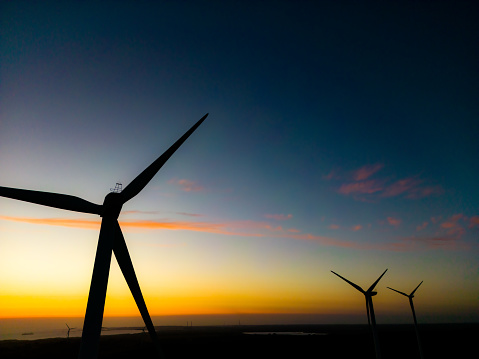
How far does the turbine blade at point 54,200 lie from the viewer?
1950 centimetres

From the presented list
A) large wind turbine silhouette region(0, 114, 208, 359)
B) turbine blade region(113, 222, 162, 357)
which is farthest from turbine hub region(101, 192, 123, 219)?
turbine blade region(113, 222, 162, 357)

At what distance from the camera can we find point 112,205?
20781 mm

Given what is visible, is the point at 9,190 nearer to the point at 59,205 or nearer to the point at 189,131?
the point at 59,205

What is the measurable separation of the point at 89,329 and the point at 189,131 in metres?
14.9

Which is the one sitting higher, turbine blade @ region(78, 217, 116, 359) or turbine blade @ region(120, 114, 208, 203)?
turbine blade @ region(120, 114, 208, 203)

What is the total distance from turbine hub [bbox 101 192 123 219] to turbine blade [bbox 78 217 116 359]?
1010mm

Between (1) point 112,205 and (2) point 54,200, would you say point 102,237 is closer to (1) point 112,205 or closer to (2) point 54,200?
(1) point 112,205

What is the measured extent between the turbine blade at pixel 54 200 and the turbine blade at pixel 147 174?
7.13 feet

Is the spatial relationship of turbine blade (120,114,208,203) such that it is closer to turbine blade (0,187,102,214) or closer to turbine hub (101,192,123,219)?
turbine hub (101,192,123,219)

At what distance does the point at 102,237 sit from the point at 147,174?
5825 mm

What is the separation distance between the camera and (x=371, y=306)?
4188cm

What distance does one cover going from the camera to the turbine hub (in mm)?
20672

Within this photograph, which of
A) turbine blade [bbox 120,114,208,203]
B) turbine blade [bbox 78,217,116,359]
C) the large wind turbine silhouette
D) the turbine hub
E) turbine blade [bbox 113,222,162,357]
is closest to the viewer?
turbine blade [bbox 78,217,116,359]

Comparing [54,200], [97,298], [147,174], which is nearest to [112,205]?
[147,174]
